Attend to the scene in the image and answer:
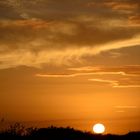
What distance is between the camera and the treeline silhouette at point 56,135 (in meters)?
55.3

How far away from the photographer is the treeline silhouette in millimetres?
55344

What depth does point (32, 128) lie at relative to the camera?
59.6 metres

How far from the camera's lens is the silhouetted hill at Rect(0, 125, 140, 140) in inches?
2178

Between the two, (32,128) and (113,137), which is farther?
(32,128)

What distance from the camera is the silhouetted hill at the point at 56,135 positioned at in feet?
181

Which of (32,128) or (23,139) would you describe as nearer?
(23,139)

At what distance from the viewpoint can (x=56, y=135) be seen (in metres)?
56.0

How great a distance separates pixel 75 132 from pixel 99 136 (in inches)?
89.1

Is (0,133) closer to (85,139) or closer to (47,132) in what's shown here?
(47,132)

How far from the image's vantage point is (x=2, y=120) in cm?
5547

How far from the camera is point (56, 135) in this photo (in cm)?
5600

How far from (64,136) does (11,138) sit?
4481 mm

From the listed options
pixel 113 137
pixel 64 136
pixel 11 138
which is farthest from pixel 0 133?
pixel 113 137

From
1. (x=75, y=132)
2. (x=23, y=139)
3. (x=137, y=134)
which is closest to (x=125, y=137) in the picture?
(x=137, y=134)
